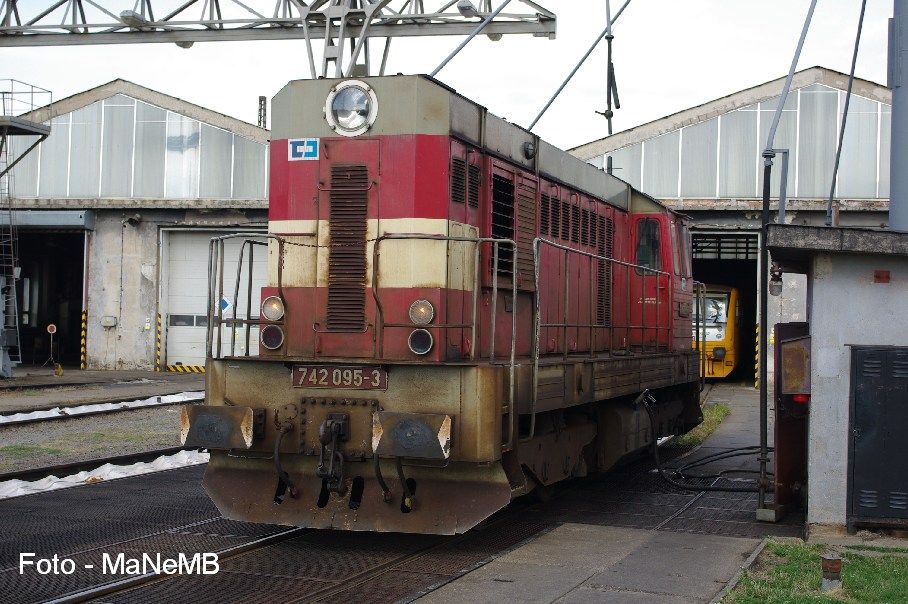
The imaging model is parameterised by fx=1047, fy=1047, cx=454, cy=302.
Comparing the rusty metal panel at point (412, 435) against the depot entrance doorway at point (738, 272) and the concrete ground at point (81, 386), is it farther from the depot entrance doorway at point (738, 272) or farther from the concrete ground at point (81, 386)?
the depot entrance doorway at point (738, 272)

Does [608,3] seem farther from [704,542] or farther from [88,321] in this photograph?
[88,321]

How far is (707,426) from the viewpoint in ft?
63.2

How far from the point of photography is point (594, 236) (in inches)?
480

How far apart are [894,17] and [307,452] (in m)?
7.55

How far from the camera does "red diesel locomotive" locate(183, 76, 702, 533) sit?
7.78 meters

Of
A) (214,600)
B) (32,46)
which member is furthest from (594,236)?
(32,46)

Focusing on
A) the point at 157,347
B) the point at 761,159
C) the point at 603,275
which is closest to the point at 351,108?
the point at 603,275

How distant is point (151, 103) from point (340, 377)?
25.5 m

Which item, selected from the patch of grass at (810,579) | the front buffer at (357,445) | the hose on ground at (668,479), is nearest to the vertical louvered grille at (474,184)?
the front buffer at (357,445)

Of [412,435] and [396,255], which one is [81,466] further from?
[412,435]

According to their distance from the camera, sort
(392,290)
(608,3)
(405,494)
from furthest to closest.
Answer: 1. (608,3)
2. (392,290)
3. (405,494)

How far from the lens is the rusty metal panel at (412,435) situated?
7496mm

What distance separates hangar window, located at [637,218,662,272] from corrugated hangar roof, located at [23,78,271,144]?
19.0m

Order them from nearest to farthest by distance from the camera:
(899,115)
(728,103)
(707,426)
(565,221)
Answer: (899,115)
(565,221)
(707,426)
(728,103)
